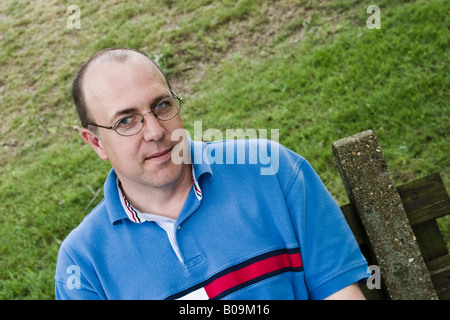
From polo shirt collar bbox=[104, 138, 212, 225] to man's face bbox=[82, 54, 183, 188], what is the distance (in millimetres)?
93

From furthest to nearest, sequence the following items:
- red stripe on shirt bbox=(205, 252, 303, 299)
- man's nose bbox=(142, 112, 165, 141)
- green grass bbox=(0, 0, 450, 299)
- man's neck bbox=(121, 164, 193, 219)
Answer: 1. green grass bbox=(0, 0, 450, 299)
2. man's neck bbox=(121, 164, 193, 219)
3. man's nose bbox=(142, 112, 165, 141)
4. red stripe on shirt bbox=(205, 252, 303, 299)

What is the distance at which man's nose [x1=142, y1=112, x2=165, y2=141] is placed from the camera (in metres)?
1.96

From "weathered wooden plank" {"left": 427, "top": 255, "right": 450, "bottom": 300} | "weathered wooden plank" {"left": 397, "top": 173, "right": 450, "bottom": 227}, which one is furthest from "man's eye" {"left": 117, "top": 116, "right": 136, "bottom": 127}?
"weathered wooden plank" {"left": 427, "top": 255, "right": 450, "bottom": 300}

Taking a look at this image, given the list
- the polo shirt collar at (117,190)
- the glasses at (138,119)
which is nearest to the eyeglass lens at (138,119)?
the glasses at (138,119)

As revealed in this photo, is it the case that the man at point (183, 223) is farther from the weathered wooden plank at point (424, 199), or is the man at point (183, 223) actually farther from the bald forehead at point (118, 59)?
the weathered wooden plank at point (424, 199)

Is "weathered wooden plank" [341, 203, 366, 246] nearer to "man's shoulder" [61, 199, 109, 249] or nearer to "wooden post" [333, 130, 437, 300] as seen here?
"wooden post" [333, 130, 437, 300]

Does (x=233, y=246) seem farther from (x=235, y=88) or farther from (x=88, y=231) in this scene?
(x=235, y=88)

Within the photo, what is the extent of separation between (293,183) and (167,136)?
23.7 inches

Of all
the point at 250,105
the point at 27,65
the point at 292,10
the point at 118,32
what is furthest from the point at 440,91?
the point at 27,65

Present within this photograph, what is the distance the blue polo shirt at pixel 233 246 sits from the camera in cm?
187

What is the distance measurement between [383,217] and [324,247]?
0.29m

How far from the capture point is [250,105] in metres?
4.96

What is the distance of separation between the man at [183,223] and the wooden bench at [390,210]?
117 mm

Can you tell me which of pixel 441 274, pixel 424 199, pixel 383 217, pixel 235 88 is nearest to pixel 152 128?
pixel 383 217
